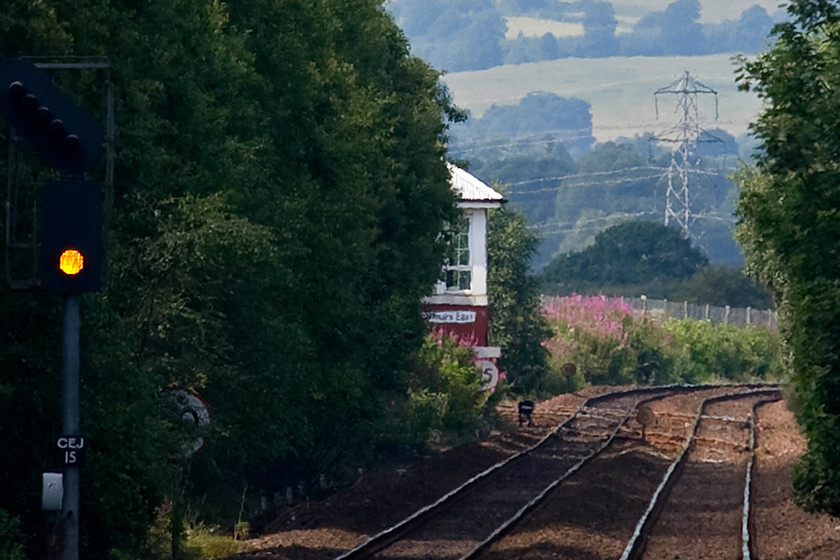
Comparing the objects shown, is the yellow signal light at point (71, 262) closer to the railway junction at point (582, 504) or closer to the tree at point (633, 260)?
the railway junction at point (582, 504)

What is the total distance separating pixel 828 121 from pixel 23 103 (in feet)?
42.4

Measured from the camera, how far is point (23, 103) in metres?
13.4

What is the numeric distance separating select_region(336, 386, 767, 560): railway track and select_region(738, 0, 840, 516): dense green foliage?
2.99 metres

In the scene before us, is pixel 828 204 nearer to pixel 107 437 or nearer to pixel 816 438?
pixel 816 438

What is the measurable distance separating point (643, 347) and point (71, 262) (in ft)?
182

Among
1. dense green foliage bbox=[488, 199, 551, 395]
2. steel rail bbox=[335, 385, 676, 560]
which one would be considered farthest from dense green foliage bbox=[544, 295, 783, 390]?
steel rail bbox=[335, 385, 676, 560]

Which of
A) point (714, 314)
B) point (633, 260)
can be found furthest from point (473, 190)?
point (633, 260)

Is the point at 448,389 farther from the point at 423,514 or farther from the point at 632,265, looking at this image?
the point at 632,265

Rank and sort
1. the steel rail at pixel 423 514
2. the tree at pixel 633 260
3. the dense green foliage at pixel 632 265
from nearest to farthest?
the steel rail at pixel 423 514, the dense green foliage at pixel 632 265, the tree at pixel 633 260

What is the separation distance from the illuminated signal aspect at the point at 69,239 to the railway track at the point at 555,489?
707 centimetres

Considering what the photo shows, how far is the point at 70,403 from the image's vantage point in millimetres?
14289

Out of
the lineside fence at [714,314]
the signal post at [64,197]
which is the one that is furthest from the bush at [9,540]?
the lineside fence at [714,314]

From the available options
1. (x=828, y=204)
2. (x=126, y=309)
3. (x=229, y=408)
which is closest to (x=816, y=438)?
(x=828, y=204)

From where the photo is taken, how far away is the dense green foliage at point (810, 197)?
22922 millimetres
